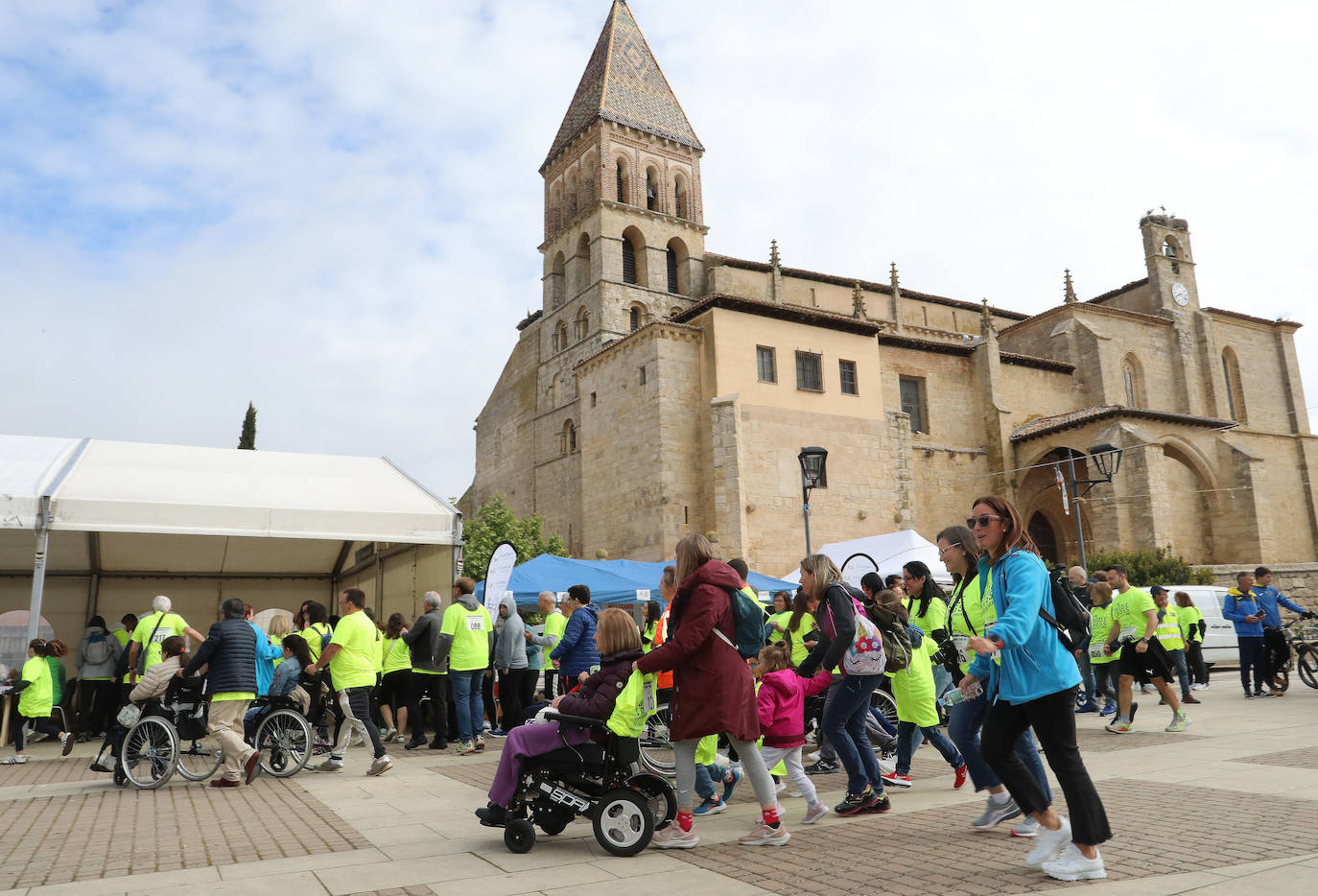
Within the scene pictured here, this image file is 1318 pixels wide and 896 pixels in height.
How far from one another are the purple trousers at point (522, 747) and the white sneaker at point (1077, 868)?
2398 mm

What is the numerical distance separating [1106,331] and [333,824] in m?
36.7

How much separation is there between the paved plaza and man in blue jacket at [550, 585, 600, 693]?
4.91 ft

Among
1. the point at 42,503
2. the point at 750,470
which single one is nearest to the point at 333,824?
the point at 42,503

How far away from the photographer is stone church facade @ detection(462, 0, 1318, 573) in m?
26.3

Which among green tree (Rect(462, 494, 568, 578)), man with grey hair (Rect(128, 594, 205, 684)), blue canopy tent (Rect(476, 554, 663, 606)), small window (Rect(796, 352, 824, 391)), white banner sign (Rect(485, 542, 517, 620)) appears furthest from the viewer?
green tree (Rect(462, 494, 568, 578))

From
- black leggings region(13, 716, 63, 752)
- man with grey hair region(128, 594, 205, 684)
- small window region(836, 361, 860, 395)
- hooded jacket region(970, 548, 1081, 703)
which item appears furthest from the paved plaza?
small window region(836, 361, 860, 395)

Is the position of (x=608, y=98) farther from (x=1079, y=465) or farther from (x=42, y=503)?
(x=42, y=503)

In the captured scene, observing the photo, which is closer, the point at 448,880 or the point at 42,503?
the point at 448,880

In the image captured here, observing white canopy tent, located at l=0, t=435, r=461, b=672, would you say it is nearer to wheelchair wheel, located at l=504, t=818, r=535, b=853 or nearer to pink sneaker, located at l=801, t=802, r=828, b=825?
wheelchair wheel, located at l=504, t=818, r=535, b=853

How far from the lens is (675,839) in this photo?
4789mm

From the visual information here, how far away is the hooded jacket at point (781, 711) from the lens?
577cm

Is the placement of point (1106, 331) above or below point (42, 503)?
above

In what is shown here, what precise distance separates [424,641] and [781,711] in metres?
5.36

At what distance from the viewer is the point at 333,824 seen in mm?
5676
